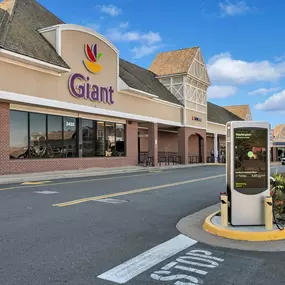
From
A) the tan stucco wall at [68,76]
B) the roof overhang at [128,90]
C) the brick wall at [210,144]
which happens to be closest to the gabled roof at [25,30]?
the tan stucco wall at [68,76]

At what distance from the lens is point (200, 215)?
8445 millimetres

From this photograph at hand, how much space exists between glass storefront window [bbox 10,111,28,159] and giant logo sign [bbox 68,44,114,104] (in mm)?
3694

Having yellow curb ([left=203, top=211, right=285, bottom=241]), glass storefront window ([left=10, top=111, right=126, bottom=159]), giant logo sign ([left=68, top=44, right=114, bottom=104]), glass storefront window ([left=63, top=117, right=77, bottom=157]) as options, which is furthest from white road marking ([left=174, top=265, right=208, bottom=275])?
glass storefront window ([left=63, top=117, right=77, bottom=157])

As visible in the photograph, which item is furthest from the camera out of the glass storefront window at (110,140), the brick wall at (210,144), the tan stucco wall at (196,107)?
the brick wall at (210,144)

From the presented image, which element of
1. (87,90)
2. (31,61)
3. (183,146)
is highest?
(31,61)

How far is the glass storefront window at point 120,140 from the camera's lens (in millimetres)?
28094

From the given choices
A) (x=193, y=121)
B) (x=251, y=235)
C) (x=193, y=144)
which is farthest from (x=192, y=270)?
(x=193, y=144)

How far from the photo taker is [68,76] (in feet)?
71.4

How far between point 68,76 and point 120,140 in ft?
27.4

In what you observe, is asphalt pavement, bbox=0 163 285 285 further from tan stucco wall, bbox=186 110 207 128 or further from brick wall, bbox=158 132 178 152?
brick wall, bbox=158 132 178 152

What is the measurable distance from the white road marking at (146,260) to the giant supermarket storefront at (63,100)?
47.0ft

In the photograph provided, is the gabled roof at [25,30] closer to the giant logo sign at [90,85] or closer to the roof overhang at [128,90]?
the giant logo sign at [90,85]

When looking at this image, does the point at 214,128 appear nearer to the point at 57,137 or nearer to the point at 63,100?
the point at 57,137

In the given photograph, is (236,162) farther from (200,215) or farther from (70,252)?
(70,252)
